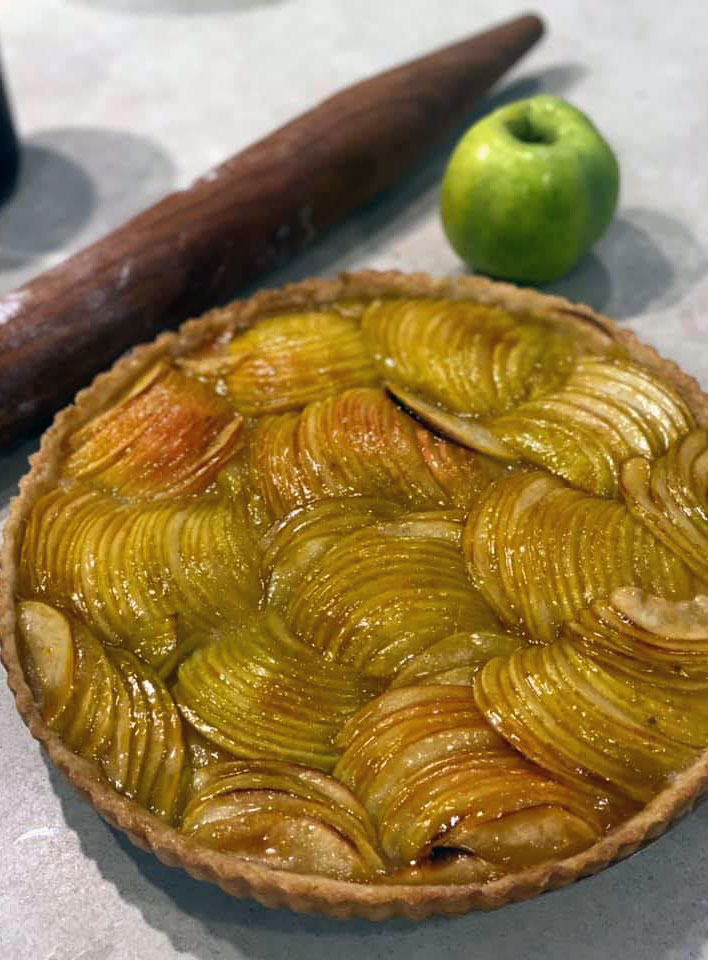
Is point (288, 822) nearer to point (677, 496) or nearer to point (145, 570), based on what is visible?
point (145, 570)

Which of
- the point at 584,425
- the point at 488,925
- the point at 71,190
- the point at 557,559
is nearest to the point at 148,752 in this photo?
the point at 488,925

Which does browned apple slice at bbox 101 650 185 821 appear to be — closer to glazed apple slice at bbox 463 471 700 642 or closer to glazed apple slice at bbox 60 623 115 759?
glazed apple slice at bbox 60 623 115 759

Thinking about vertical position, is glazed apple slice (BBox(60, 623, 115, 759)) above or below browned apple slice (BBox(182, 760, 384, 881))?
above

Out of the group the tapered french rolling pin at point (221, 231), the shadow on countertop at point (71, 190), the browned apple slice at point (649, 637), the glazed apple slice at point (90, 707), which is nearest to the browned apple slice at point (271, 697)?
the glazed apple slice at point (90, 707)

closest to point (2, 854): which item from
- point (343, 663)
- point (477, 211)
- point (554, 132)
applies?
point (343, 663)

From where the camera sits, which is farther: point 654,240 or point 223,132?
point 223,132

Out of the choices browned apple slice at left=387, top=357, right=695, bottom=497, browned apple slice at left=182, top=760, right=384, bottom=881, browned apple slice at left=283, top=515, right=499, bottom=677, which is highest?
browned apple slice at left=387, top=357, right=695, bottom=497

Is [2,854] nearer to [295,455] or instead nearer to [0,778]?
[0,778]

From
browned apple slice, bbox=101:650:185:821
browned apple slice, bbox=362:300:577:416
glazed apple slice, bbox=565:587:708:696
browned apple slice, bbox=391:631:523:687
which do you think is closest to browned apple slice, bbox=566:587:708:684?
glazed apple slice, bbox=565:587:708:696
